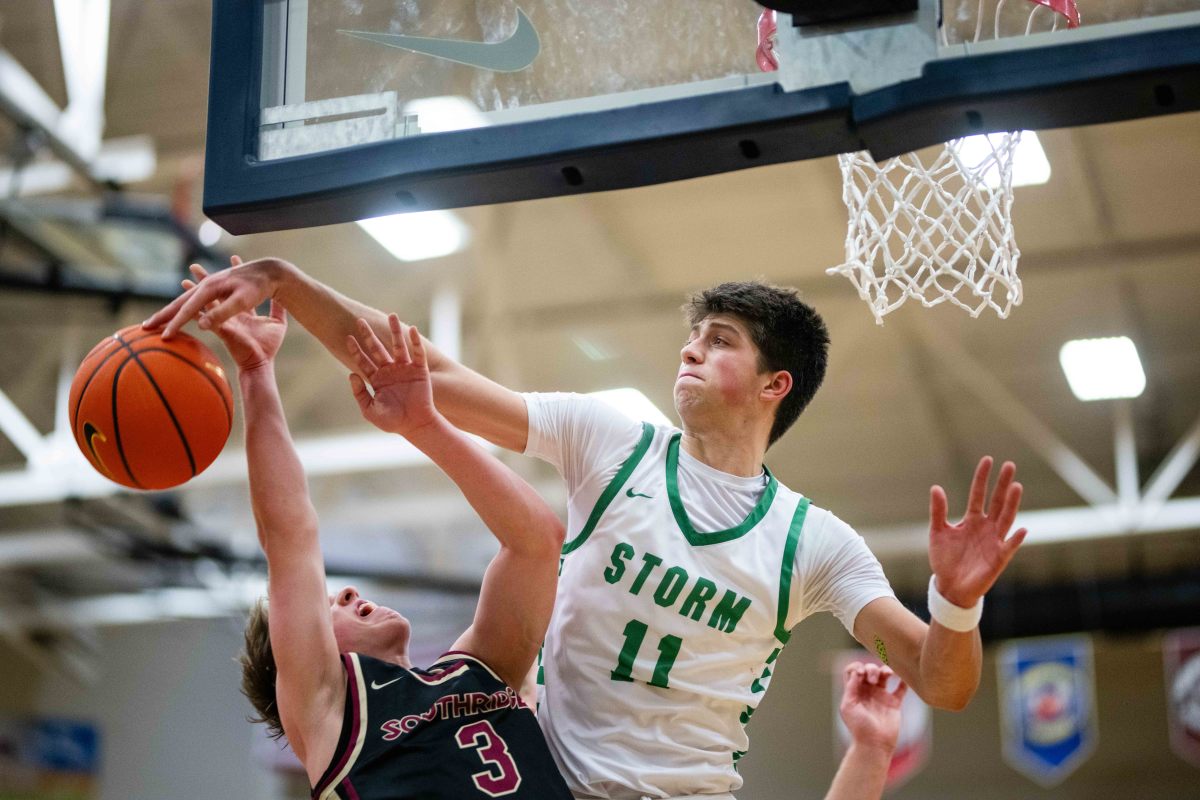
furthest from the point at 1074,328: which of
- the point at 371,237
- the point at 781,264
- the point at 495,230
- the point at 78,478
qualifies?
the point at 78,478

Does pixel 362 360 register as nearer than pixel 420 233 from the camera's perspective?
Yes

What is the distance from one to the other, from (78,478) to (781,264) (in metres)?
5.49

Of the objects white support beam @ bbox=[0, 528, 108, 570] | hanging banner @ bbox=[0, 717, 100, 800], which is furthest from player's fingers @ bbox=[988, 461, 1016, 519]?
hanging banner @ bbox=[0, 717, 100, 800]

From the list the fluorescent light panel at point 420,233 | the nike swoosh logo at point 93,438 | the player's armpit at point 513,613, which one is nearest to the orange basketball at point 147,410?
the nike swoosh logo at point 93,438

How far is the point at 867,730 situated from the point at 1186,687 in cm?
970

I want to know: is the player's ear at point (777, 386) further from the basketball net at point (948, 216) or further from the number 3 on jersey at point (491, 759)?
the number 3 on jersey at point (491, 759)

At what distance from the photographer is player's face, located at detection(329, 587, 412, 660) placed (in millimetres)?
3443

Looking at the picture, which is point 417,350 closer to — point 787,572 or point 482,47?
point 482,47

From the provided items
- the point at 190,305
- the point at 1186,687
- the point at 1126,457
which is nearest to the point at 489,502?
the point at 190,305

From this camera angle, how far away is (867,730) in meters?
3.87

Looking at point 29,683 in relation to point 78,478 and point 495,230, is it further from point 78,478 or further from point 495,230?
point 495,230

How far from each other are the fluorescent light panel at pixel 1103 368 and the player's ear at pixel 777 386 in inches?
296

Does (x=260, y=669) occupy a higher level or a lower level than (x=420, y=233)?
lower

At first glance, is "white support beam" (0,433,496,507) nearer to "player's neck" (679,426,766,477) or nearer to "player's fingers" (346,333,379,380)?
"player's neck" (679,426,766,477)
